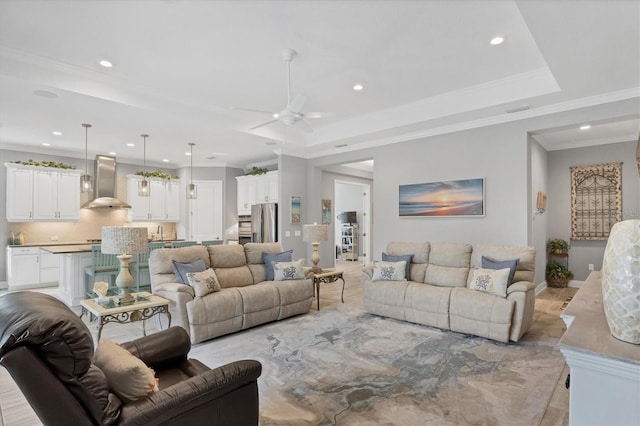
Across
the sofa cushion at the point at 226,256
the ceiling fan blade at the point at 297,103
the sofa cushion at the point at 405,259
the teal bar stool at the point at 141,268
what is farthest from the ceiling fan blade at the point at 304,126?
the teal bar stool at the point at 141,268

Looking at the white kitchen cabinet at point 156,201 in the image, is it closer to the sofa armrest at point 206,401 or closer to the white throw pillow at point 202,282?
the white throw pillow at point 202,282

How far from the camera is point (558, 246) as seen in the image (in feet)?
21.7

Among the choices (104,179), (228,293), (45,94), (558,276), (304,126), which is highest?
(304,126)

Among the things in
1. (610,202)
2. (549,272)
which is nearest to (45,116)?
(549,272)

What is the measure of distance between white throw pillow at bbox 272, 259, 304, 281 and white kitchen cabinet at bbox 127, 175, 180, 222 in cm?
517

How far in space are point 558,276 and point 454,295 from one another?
12.4 ft

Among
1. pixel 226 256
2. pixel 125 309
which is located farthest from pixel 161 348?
pixel 226 256

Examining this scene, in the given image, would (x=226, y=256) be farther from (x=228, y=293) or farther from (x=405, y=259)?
(x=405, y=259)

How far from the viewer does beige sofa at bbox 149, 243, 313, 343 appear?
3.64 m

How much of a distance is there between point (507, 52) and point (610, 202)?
4.60m

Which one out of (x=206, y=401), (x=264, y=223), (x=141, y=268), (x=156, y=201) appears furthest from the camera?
(x=156, y=201)

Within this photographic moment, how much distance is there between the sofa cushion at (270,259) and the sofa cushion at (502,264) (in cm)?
257

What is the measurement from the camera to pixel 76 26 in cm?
308

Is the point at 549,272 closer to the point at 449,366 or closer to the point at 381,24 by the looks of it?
the point at 449,366
